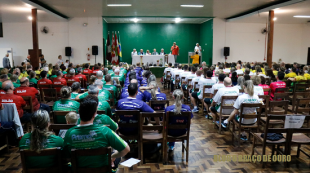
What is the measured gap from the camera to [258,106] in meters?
4.18

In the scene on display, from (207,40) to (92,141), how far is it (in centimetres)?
1672

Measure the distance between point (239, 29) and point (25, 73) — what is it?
564 inches

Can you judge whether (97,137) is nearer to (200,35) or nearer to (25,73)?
(25,73)

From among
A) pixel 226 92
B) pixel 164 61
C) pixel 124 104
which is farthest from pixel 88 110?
pixel 164 61

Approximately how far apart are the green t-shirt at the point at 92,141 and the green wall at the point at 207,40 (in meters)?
15.7

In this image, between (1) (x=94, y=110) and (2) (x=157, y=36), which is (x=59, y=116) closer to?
(1) (x=94, y=110)

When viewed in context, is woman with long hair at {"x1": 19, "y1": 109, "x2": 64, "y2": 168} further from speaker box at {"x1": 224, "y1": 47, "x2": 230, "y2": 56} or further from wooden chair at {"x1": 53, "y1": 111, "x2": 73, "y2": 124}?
speaker box at {"x1": 224, "y1": 47, "x2": 230, "y2": 56}

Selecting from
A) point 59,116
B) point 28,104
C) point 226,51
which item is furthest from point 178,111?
point 226,51

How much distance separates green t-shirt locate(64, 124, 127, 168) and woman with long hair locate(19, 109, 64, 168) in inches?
7.5

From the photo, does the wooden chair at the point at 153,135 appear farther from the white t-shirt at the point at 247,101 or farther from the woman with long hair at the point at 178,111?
the white t-shirt at the point at 247,101

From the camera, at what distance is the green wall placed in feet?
56.7

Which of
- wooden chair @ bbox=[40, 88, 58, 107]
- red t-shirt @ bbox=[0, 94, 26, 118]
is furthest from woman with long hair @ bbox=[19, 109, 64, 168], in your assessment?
wooden chair @ bbox=[40, 88, 58, 107]

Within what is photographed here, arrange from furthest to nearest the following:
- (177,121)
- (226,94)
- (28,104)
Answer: (226,94), (28,104), (177,121)

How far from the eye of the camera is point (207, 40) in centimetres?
1792
